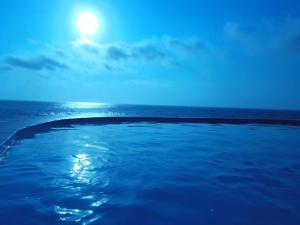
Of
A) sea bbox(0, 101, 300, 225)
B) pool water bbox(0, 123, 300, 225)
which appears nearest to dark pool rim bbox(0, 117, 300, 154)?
sea bbox(0, 101, 300, 225)

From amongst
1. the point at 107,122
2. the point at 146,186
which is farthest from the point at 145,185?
the point at 107,122

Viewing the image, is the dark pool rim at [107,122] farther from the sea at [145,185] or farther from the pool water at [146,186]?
the pool water at [146,186]

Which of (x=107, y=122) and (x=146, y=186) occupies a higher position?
A: (x=107, y=122)

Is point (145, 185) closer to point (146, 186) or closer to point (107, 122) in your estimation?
point (146, 186)

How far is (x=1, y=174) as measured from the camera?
5.69 m

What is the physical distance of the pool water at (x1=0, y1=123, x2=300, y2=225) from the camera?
13.1ft

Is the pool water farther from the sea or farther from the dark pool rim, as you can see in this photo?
the dark pool rim

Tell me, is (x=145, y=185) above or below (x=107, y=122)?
below

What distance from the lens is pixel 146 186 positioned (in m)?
5.35

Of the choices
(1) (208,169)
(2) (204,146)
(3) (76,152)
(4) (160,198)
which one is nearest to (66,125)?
(3) (76,152)

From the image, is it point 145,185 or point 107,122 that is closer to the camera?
point 145,185

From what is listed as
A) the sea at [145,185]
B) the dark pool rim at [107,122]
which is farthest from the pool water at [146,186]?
the dark pool rim at [107,122]

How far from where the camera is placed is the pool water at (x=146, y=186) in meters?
3.99

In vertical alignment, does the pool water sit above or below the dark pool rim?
below
